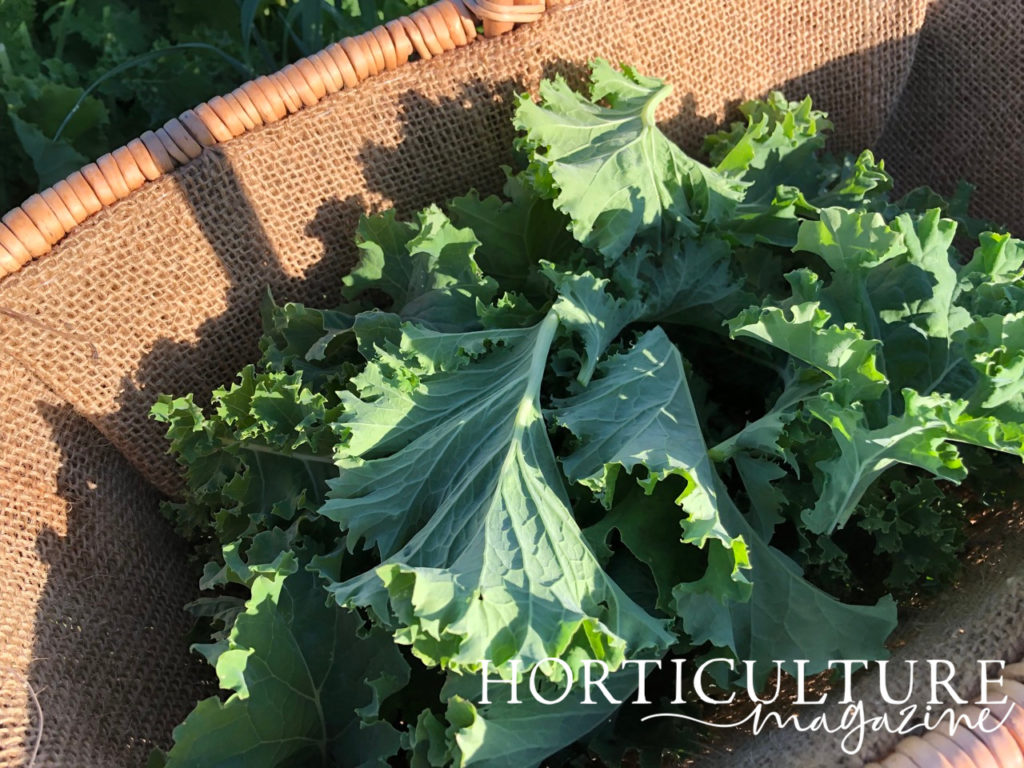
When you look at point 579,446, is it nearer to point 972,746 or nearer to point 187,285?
point 972,746

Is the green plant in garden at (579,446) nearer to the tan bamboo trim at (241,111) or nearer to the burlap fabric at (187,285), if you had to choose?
the burlap fabric at (187,285)

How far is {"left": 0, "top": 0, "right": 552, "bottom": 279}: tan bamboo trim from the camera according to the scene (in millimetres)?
1683

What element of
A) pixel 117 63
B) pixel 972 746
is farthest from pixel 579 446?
pixel 117 63

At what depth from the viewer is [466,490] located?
1442 millimetres

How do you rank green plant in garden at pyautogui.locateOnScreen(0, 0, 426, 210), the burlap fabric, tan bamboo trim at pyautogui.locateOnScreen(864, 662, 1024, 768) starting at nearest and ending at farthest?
tan bamboo trim at pyautogui.locateOnScreen(864, 662, 1024, 768), the burlap fabric, green plant in garden at pyautogui.locateOnScreen(0, 0, 426, 210)

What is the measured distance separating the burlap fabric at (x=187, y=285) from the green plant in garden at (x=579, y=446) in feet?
0.37

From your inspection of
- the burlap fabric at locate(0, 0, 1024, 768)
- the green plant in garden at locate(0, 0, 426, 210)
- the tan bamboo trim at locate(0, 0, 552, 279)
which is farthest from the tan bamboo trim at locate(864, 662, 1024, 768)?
the green plant in garden at locate(0, 0, 426, 210)

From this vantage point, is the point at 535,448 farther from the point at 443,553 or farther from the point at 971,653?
the point at 971,653

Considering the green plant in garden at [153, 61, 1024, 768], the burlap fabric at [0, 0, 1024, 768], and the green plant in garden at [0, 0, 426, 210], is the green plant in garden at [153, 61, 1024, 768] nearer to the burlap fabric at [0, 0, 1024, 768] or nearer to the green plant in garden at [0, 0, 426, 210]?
the burlap fabric at [0, 0, 1024, 768]

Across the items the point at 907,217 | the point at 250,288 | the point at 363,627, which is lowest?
the point at 363,627

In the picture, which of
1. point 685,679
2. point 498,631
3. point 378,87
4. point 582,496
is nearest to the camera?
point 498,631

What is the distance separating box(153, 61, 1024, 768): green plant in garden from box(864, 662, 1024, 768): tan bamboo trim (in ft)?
0.55

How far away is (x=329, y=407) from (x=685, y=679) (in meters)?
0.79

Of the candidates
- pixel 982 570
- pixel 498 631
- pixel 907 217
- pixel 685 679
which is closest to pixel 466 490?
pixel 498 631
